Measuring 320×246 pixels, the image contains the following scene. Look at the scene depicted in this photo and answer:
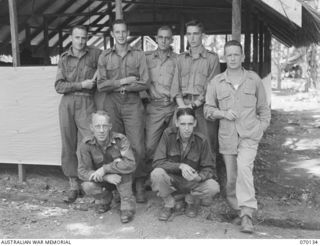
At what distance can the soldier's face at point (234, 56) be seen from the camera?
13.8ft

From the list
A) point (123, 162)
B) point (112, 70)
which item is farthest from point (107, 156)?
point (112, 70)

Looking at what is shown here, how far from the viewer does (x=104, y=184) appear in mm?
4527

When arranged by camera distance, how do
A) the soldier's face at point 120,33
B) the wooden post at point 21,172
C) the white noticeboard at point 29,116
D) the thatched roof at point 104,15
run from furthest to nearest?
the thatched roof at point 104,15 < the wooden post at point 21,172 < the white noticeboard at point 29,116 < the soldier's face at point 120,33

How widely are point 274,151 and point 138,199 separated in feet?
15.2

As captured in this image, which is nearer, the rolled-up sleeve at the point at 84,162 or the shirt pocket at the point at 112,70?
the rolled-up sleeve at the point at 84,162

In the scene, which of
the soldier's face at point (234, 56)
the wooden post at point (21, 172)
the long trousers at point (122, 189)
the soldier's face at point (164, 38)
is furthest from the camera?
the wooden post at point (21, 172)

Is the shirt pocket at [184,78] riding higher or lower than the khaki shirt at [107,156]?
higher

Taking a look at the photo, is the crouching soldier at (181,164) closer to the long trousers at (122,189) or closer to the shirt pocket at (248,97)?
the long trousers at (122,189)

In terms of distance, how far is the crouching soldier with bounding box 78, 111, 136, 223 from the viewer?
436 cm

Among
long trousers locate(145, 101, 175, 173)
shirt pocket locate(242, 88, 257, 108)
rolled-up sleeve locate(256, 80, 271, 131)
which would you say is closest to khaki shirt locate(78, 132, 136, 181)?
long trousers locate(145, 101, 175, 173)

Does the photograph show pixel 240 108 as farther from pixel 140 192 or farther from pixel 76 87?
pixel 76 87

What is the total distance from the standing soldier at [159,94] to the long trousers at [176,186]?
0.59 metres

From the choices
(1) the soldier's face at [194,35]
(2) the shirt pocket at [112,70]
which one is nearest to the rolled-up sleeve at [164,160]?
(2) the shirt pocket at [112,70]

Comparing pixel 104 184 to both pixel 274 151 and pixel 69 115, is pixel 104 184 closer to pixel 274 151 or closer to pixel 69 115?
pixel 69 115
